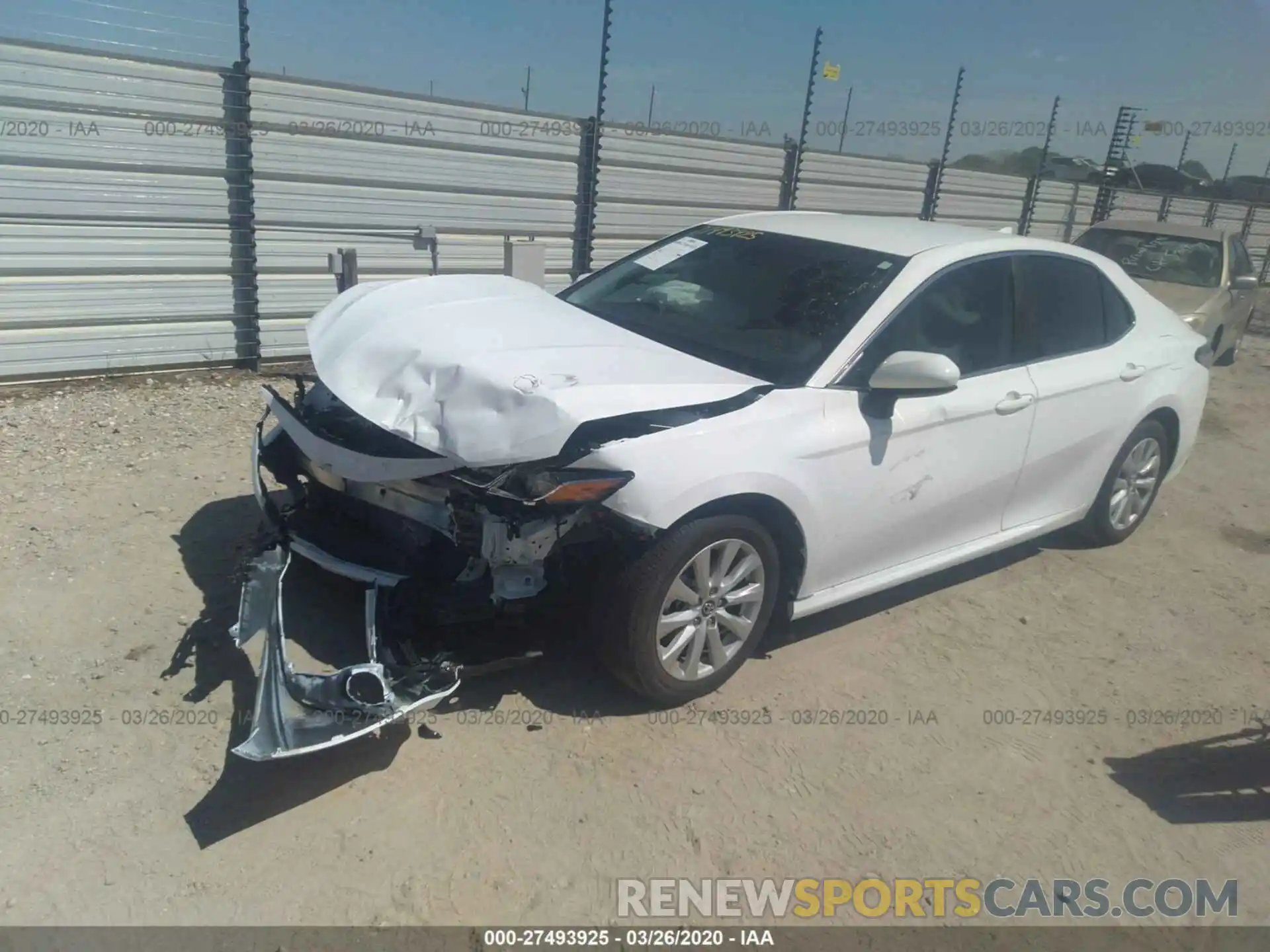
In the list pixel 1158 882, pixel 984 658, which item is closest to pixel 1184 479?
pixel 984 658

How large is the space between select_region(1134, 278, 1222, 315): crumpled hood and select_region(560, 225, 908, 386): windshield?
22.7 feet

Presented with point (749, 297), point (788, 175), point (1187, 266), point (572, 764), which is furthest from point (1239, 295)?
point (572, 764)

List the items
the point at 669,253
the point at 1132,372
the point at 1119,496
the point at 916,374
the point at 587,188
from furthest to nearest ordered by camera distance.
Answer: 1. the point at 587,188
2. the point at 1119,496
3. the point at 1132,372
4. the point at 669,253
5. the point at 916,374

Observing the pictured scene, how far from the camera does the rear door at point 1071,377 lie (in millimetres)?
4398

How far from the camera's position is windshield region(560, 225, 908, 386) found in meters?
3.72

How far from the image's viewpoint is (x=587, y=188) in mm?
9539

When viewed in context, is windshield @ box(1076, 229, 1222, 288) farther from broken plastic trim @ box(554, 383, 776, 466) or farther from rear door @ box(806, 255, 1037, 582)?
broken plastic trim @ box(554, 383, 776, 466)

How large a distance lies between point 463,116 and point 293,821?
7022mm

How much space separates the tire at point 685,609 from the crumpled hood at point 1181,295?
797 centimetres

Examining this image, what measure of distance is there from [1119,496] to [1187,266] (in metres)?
6.22

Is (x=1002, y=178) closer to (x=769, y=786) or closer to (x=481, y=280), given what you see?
(x=481, y=280)

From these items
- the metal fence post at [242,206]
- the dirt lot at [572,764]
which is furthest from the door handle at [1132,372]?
the metal fence post at [242,206]

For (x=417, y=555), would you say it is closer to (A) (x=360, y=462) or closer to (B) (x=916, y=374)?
(A) (x=360, y=462)

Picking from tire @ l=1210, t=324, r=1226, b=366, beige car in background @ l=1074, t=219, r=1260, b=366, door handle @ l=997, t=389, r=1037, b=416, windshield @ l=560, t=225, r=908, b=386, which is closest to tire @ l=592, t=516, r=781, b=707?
windshield @ l=560, t=225, r=908, b=386
